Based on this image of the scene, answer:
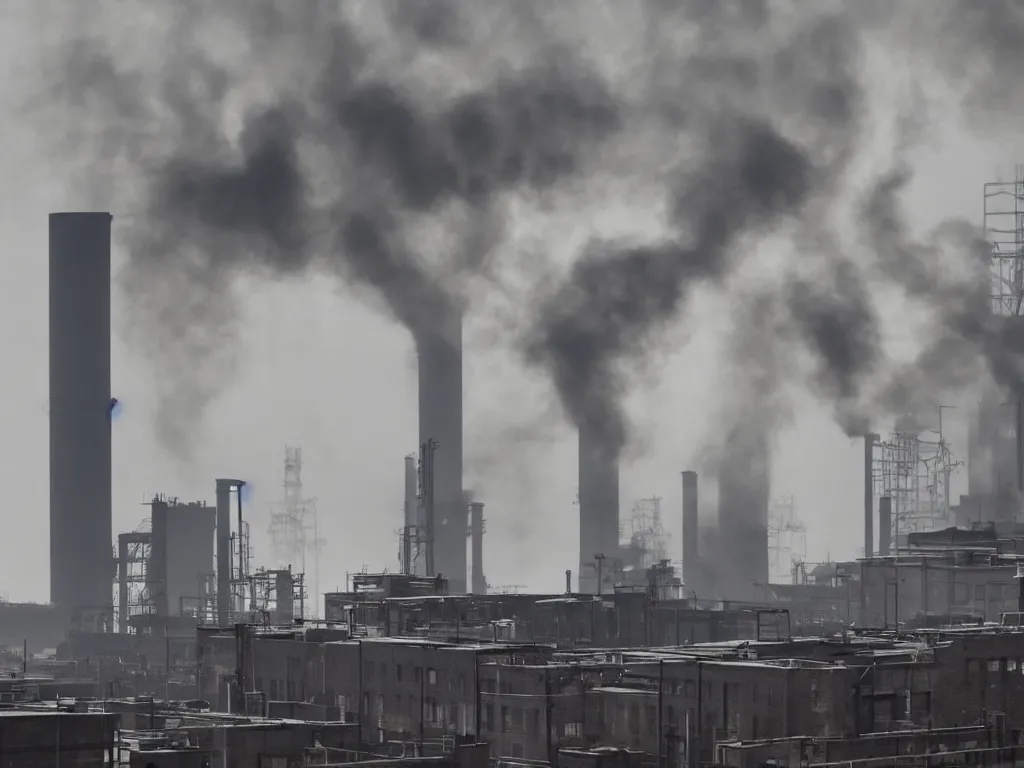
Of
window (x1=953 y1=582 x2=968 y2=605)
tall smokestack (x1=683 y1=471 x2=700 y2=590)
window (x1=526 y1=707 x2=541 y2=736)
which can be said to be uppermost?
tall smokestack (x1=683 y1=471 x2=700 y2=590)

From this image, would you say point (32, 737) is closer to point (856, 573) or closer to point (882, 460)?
point (856, 573)

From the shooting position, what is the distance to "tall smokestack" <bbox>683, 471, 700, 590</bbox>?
85312mm

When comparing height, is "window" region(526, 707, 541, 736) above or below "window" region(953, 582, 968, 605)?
below

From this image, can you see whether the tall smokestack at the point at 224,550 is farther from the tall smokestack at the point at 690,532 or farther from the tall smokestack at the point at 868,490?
the tall smokestack at the point at 868,490

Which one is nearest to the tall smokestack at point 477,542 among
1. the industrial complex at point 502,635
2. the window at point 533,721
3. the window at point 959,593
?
the industrial complex at point 502,635

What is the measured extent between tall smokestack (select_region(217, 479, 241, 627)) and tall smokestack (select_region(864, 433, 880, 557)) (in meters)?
20.5

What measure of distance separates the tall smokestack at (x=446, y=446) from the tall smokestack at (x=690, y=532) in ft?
27.0

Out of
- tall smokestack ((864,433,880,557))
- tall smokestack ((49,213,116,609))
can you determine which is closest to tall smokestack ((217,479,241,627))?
tall smokestack ((49,213,116,609))

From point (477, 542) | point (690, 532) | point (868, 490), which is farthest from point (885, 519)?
point (477, 542)

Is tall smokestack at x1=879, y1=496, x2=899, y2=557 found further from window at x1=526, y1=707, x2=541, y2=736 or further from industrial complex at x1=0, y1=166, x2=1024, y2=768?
window at x1=526, y1=707, x2=541, y2=736

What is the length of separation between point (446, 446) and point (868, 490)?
1543 centimetres

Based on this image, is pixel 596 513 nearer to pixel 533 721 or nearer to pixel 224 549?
pixel 224 549

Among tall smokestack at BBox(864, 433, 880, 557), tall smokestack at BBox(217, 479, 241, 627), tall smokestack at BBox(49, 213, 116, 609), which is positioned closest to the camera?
Result: tall smokestack at BBox(217, 479, 241, 627)

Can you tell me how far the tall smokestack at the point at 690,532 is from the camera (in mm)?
85312
